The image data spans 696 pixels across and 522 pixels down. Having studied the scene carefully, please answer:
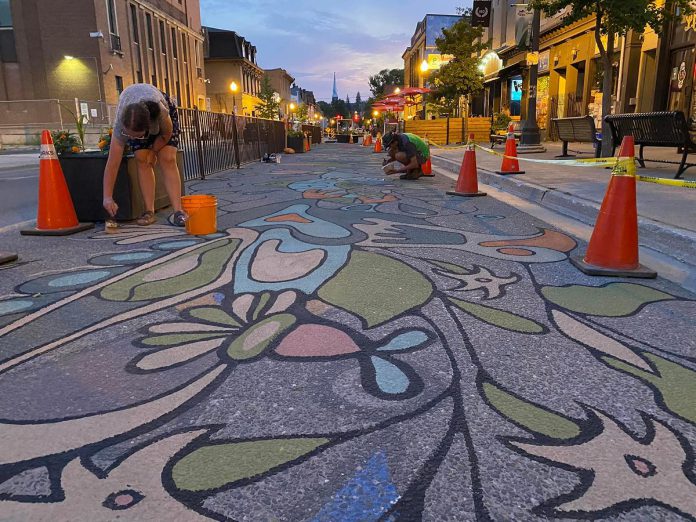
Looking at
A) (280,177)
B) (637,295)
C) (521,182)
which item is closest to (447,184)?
(521,182)

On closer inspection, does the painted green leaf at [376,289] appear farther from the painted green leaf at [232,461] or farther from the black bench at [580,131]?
the black bench at [580,131]

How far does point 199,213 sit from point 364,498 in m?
4.16

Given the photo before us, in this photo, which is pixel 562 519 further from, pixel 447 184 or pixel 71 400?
pixel 447 184

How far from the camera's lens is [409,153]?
10969 mm

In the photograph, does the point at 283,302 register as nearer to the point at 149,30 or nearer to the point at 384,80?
the point at 149,30

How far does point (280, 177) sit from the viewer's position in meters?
11.6

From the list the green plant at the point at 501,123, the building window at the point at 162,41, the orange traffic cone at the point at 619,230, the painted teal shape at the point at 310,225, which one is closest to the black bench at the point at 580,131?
the painted teal shape at the point at 310,225

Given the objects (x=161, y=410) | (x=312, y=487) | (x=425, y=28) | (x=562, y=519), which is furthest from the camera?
(x=425, y=28)

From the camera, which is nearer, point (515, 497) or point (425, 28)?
point (515, 497)

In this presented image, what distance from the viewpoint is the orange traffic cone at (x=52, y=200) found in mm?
5230

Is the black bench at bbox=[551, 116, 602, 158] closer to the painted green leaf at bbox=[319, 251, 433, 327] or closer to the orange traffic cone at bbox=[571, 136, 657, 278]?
the orange traffic cone at bbox=[571, 136, 657, 278]

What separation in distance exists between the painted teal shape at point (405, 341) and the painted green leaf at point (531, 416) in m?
0.53

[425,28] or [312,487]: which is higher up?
[425,28]

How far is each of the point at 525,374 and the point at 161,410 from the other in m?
1.55
